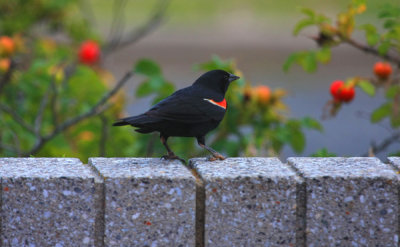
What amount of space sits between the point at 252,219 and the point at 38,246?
31.2 inches

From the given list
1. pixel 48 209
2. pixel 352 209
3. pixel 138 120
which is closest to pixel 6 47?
pixel 138 120

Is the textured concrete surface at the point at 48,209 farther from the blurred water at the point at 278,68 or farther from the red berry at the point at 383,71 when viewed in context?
the blurred water at the point at 278,68

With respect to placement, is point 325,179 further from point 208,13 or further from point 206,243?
point 208,13

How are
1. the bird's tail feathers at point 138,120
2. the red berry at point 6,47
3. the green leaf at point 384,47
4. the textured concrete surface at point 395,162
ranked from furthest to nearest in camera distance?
the red berry at point 6,47 < the green leaf at point 384,47 < the bird's tail feathers at point 138,120 < the textured concrete surface at point 395,162

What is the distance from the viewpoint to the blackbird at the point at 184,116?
308cm

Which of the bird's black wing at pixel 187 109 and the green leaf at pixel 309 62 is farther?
the green leaf at pixel 309 62

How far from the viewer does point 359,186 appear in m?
2.65

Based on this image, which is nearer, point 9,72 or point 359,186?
point 359,186

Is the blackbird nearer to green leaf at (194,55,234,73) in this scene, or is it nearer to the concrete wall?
the concrete wall

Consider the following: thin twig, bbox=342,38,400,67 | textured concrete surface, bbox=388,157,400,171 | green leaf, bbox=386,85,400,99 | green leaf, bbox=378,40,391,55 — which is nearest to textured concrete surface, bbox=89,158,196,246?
textured concrete surface, bbox=388,157,400,171

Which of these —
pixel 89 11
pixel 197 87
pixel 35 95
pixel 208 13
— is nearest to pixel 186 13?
pixel 208 13

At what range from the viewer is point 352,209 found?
8.70ft

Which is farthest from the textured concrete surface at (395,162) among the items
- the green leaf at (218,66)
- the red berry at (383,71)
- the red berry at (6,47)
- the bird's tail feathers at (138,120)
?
the red berry at (6,47)

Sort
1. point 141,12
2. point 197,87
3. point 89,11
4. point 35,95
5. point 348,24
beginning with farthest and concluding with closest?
point 141,12, point 89,11, point 35,95, point 348,24, point 197,87
